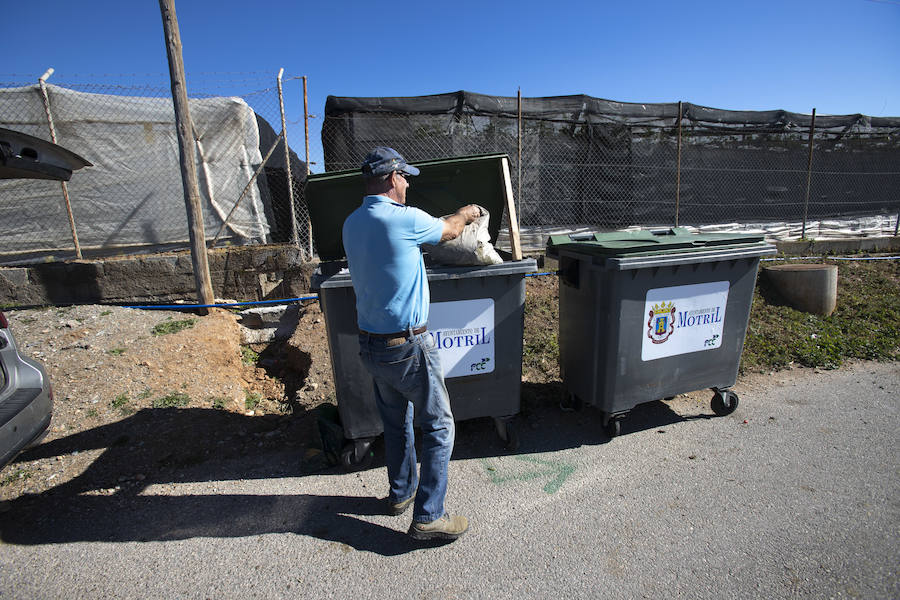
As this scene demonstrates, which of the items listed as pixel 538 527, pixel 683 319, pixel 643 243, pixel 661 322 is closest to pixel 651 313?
pixel 661 322

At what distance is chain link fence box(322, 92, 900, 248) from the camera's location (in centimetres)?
705

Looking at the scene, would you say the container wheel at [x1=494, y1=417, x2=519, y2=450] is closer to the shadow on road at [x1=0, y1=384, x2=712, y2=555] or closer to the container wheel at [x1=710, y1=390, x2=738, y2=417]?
the shadow on road at [x1=0, y1=384, x2=712, y2=555]

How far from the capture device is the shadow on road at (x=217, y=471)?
256 cm

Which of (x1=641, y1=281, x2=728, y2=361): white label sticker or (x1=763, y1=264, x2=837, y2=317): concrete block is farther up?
(x1=641, y1=281, x2=728, y2=361): white label sticker

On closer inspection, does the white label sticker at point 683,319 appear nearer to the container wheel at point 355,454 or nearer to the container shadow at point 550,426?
the container shadow at point 550,426

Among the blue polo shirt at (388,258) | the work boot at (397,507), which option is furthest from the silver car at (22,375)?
the work boot at (397,507)

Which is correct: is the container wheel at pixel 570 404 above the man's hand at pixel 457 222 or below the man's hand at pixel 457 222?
below

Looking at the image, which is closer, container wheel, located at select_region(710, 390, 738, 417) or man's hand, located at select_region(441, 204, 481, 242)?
man's hand, located at select_region(441, 204, 481, 242)

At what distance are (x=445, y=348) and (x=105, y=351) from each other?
3680 millimetres

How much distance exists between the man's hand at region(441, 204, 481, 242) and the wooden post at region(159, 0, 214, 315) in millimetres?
4297

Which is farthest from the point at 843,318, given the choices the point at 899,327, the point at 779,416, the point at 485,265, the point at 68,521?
the point at 68,521

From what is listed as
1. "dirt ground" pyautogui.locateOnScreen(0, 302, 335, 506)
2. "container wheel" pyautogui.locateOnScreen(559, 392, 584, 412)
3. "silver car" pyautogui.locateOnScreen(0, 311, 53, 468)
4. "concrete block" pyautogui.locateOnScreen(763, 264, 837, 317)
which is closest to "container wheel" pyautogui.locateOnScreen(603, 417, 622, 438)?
"container wheel" pyautogui.locateOnScreen(559, 392, 584, 412)

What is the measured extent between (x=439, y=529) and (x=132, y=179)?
7006mm

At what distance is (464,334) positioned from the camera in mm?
3049
